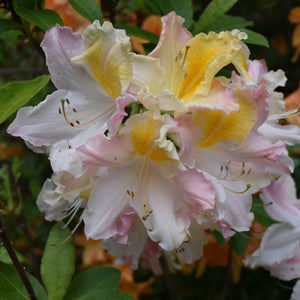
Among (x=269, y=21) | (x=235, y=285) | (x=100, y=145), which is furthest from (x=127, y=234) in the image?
(x=269, y=21)

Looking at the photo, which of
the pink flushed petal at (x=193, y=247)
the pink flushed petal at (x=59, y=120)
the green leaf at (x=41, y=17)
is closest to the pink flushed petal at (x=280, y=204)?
the pink flushed petal at (x=193, y=247)

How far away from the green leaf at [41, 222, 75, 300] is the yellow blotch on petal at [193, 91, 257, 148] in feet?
1.03

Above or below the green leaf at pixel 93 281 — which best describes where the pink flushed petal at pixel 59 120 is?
above

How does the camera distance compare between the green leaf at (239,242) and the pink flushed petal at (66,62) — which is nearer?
the pink flushed petal at (66,62)

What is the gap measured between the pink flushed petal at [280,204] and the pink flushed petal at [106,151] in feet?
1.37

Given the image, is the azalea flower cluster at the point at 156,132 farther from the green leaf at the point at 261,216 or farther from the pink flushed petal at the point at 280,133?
the green leaf at the point at 261,216

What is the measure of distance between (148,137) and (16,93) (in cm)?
20

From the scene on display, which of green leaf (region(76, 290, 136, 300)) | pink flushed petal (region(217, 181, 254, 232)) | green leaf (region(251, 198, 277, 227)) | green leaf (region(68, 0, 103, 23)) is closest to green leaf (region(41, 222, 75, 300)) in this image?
green leaf (region(76, 290, 136, 300))

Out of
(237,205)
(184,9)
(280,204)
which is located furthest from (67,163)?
(280,204)

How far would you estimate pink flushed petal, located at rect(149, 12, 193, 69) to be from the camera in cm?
82

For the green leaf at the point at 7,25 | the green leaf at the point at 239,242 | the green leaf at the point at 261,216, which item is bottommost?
the green leaf at the point at 239,242

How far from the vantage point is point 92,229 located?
32.0 inches

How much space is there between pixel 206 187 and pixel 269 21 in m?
2.32

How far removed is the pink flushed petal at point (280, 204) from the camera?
3.65 feet
